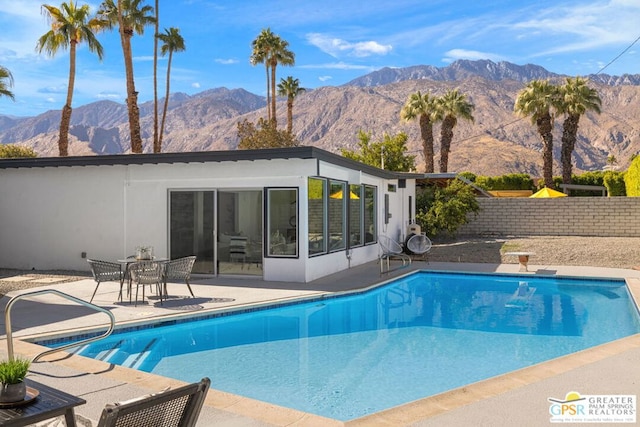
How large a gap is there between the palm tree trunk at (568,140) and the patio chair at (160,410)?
99.4 ft

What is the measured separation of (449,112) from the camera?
35.2 metres

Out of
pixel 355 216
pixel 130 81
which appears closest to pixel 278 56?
pixel 130 81

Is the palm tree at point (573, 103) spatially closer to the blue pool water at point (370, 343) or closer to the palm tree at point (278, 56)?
the palm tree at point (278, 56)

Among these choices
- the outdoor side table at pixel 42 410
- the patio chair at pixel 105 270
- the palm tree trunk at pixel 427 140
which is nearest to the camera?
the outdoor side table at pixel 42 410

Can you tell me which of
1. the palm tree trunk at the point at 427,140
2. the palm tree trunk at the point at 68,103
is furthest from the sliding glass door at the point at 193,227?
the palm tree trunk at the point at 427,140

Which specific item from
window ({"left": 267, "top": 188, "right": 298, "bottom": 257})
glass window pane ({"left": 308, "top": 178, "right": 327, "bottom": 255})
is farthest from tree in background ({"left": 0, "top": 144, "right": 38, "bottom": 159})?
glass window pane ({"left": 308, "top": 178, "right": 327, "bottom": 255})

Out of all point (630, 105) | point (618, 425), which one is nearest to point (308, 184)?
point (618, 425)

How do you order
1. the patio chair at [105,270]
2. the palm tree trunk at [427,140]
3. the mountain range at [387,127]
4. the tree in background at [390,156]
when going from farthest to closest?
1. the mountain range at [387,127]
2. the palm tree trunk at [427,140]
3. the tree in background at [390,156]
4. the patio chair at [105,270]

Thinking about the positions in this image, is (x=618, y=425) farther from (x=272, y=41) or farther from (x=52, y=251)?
(x=272, y=41)

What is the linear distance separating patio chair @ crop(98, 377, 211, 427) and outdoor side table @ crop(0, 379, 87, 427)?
0.55m

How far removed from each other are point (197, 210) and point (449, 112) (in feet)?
86.5

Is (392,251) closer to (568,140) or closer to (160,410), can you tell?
(160,410)

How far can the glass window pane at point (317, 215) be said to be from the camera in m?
11.6

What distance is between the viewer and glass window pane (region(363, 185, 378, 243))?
1518 centimetres
